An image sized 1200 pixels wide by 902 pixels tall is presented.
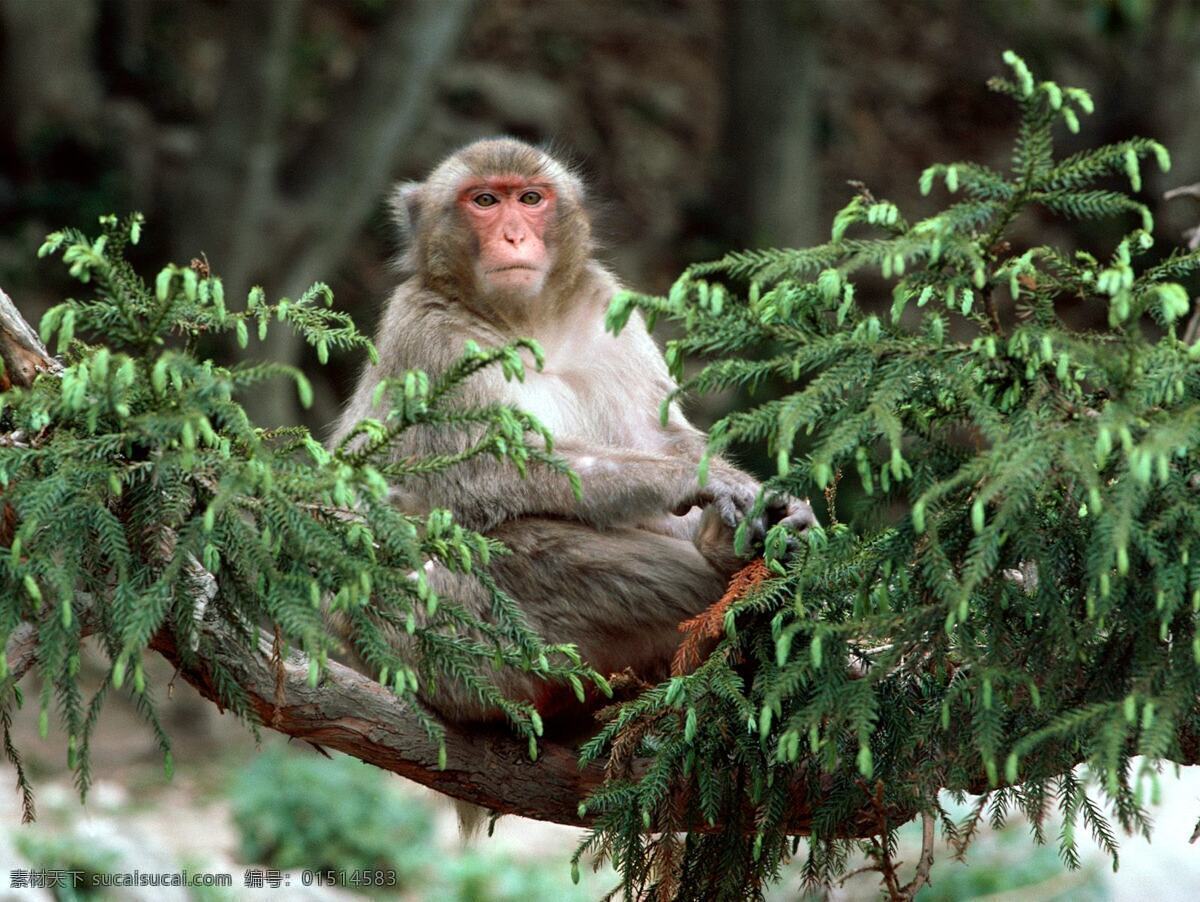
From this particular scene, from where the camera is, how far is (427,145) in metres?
12.3

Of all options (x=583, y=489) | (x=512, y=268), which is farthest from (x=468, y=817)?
(x=512, y=268)

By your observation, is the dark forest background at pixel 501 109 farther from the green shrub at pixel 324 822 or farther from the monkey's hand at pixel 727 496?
the monkey's hand at pixel 727 496

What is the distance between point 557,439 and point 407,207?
1.14 meters

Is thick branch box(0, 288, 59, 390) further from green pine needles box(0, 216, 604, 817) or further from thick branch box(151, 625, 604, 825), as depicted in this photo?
thick branch box(151, 625, 604, 825)

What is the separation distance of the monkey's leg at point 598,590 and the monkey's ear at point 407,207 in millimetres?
1302

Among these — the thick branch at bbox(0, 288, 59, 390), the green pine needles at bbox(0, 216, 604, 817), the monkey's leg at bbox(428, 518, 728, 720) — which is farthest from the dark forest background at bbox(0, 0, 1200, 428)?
the green pine needles at bbox(0, 216, 604, 817)

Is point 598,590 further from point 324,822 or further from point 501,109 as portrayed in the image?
point 501,109

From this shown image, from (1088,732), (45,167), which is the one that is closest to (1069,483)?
(1088,732)

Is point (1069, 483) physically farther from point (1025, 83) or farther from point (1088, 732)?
point (1025, 83)

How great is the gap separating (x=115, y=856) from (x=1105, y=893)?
4.01m

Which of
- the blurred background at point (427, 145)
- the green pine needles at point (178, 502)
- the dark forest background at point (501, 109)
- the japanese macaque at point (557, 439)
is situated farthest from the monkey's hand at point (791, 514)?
the dark forest background at point (501, 109)

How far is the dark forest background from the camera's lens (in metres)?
9.69

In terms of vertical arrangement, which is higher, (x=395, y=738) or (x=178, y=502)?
(x=178, y=502)

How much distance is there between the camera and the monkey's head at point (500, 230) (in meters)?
4.45
